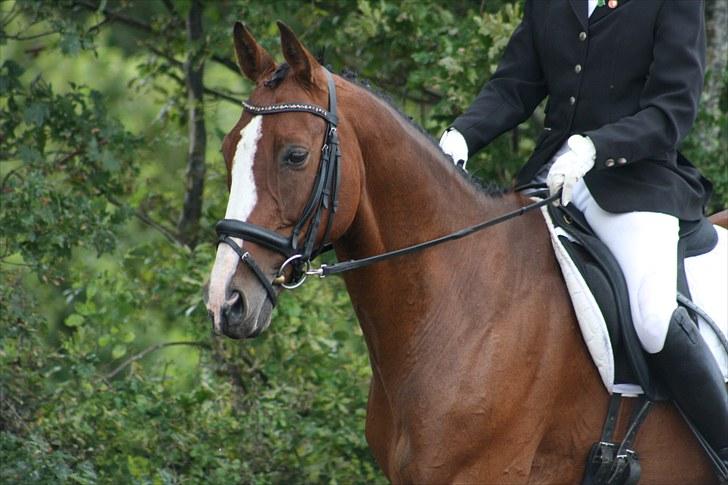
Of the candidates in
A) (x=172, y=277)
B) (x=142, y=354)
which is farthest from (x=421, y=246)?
(x=142, y=354)

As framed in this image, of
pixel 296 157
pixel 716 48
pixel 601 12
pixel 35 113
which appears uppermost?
pixel 35 113

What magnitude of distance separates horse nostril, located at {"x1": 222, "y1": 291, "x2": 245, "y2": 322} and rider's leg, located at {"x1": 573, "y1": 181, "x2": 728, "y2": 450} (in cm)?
138

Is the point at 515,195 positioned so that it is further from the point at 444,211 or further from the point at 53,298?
the point at 53,298

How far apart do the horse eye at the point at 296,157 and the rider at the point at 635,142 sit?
86 centimetres

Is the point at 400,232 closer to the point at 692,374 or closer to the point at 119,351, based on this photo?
the point at 692,374

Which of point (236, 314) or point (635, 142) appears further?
point (635, 142)

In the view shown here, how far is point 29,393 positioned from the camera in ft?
22.0

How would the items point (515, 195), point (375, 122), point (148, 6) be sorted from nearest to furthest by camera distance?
1. point (375, 122)
2. point (515, 195)
3. point (148, 6)

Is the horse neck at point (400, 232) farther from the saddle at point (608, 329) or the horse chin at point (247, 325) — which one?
the horse chin at point (247, 325)

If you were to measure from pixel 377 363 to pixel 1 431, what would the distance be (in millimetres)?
2854

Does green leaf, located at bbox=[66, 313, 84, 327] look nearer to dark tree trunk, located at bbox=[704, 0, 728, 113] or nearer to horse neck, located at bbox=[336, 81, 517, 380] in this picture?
horse neck, located at bbox=[336, 81, 517, 380]

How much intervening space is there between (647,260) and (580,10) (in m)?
0.96

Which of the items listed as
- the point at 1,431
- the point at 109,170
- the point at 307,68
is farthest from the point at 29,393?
the point at 307,68

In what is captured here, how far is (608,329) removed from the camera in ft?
13.9
